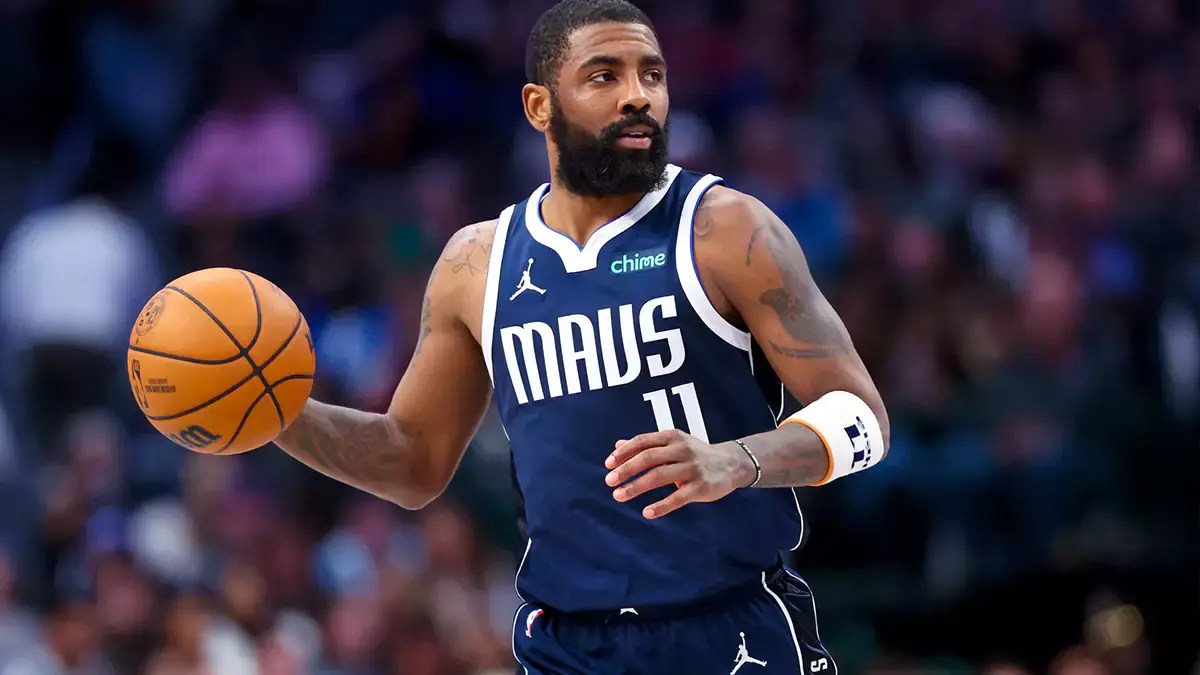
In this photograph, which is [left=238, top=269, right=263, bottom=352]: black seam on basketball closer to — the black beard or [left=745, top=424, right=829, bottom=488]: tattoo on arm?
the black beard

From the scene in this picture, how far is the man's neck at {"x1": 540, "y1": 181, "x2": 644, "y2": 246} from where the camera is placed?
188 inches

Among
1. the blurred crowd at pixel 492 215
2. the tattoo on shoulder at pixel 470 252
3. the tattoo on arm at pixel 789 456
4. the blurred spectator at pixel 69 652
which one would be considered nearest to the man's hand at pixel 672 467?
the tattoo on arm at pixel 789 456

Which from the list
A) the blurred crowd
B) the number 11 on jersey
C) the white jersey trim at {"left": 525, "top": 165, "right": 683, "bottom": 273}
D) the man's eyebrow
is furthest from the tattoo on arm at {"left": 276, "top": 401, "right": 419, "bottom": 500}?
the blurred crowd

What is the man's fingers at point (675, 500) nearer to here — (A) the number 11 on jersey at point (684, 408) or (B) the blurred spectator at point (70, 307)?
(A) the number 11 on jersey at point (684, 408)

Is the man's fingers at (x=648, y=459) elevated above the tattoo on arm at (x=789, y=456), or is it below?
above

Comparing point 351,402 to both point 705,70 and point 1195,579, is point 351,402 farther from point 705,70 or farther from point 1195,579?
point 1195,579

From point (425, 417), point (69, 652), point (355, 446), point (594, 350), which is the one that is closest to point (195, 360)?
point (355, 446)

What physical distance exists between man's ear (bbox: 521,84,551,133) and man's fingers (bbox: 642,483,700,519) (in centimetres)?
142

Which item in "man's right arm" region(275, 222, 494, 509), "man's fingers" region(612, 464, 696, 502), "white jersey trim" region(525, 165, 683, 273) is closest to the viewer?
"man's fingers" region(612, 464, 696, 502)

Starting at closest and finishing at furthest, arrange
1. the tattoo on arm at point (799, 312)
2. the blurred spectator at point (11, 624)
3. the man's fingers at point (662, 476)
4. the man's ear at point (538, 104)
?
the man's fingers at point (662, 476), the tattoo on arm at point (799, 312), the man's ear at point (538, 104), the blurred spectator at point (11, 624)

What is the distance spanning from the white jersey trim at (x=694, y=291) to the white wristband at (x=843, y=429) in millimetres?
302

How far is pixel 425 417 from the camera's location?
200 inches

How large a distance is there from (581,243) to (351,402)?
5.44 meters

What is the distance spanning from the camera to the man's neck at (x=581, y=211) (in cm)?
478
